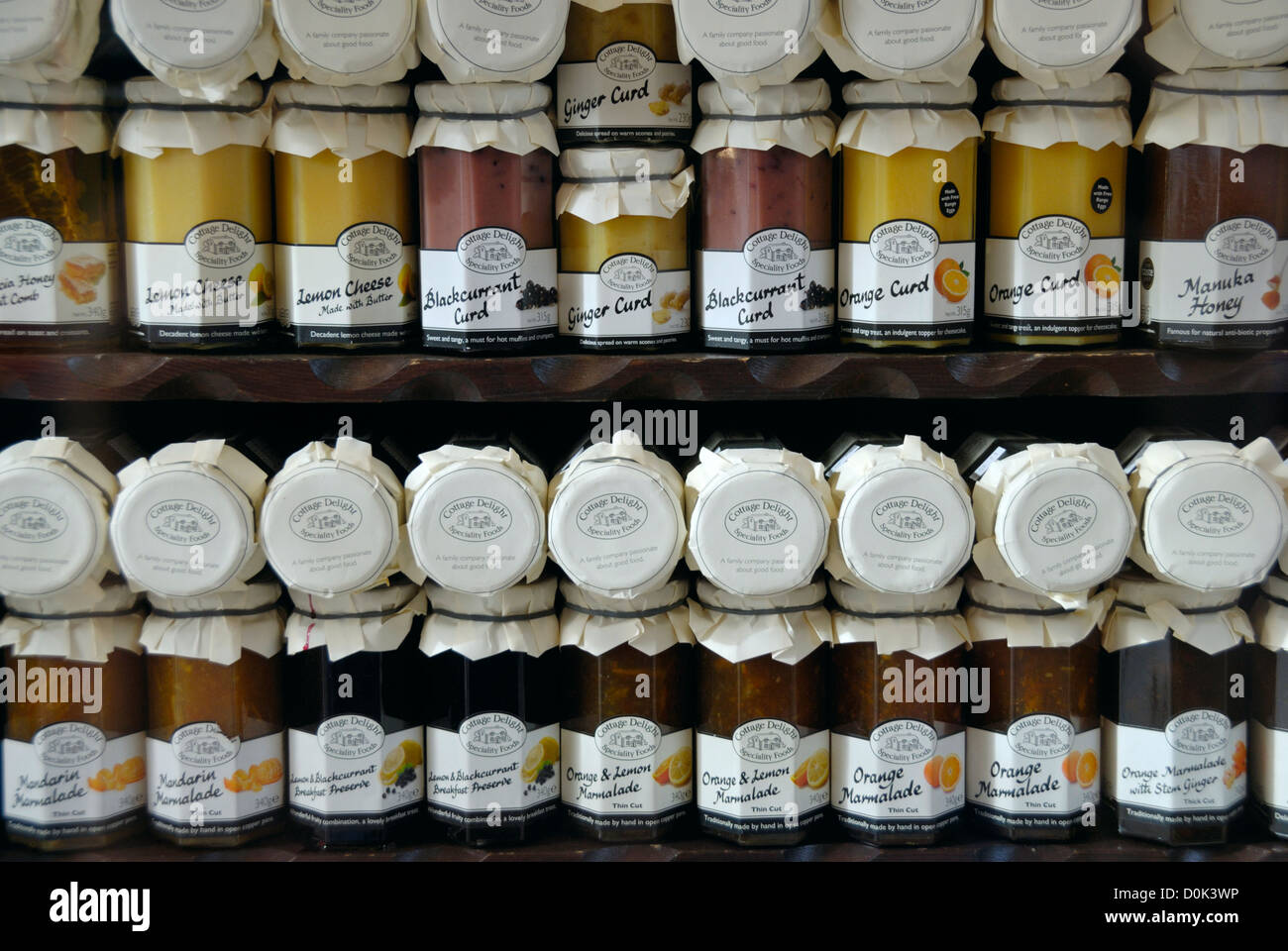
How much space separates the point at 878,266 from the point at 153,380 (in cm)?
84

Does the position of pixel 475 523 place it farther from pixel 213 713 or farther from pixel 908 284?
pixel 908 284

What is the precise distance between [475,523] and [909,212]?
0.61m

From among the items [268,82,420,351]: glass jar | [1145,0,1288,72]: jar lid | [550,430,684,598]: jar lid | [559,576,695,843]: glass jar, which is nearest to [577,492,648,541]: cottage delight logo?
[550,430,684,598]: jar lid

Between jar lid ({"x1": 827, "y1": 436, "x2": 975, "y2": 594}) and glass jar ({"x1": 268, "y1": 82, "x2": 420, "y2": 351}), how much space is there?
0.58 meters

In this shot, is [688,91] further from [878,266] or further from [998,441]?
[998,441]

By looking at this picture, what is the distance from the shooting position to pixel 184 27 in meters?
1.34

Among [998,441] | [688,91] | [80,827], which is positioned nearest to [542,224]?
[688,91]

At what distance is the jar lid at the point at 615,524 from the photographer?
139 cm

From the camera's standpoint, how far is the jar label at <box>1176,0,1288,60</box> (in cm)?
136

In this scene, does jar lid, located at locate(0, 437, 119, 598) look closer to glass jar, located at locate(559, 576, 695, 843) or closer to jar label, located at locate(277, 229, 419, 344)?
jar label, located at locate(277, 229, 419, 344)

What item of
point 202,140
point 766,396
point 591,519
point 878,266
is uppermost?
point 202,140

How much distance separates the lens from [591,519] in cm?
139

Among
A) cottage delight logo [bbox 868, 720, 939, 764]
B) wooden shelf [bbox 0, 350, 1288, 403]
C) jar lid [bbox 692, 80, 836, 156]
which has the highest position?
jar lid [bbox 692, 80, 836, 156]

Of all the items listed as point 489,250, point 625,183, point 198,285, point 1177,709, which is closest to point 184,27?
point 198,285
